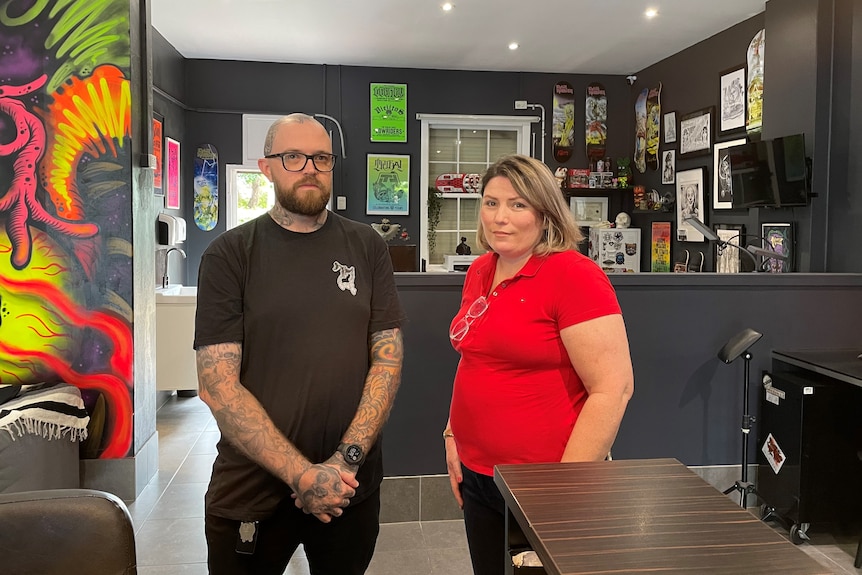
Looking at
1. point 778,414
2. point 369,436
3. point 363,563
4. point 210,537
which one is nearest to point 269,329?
point 369,436

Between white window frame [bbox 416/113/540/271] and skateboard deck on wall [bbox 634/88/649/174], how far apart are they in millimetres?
1111

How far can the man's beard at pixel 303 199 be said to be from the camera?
162 centimetres

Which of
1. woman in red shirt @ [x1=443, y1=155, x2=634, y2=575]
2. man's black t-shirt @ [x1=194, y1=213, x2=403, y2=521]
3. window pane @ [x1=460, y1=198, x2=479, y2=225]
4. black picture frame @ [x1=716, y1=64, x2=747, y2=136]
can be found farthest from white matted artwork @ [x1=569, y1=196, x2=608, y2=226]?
man's black t-shirt @ [x1=194, y1=213, x2=403, y2=521]

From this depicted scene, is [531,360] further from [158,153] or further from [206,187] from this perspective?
[206,187]

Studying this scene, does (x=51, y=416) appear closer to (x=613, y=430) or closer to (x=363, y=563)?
(x=363, y=563)

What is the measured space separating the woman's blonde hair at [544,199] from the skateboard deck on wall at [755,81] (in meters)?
4.42

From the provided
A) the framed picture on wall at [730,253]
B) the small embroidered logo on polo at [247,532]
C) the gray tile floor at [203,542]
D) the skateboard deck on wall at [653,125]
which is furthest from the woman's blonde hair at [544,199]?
the skateboard deck on wall at [653,125]

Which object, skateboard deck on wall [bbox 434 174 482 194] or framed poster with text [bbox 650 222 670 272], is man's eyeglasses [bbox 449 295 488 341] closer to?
framed poster with text [bbox 650 222 670 272]

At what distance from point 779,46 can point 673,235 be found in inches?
93.8

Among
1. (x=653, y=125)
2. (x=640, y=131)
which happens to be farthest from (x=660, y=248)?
(x=640, y=131)

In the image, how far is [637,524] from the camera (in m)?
0.93

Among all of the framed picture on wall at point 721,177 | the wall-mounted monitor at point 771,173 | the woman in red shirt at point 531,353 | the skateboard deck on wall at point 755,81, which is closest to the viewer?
the woman in red shirt at point 531,353

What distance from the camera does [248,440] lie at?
155cm

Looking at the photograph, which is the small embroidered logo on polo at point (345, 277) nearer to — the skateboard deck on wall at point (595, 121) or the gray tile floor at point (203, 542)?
the gray tile floor at point (203, 542)
